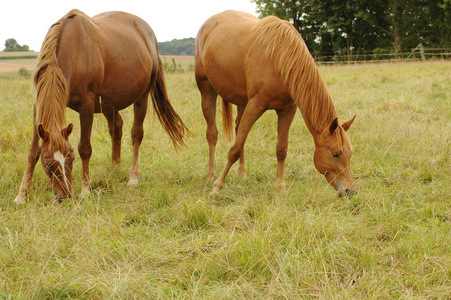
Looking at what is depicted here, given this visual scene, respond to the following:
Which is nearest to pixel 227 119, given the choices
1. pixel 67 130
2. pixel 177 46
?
pixel 67 130

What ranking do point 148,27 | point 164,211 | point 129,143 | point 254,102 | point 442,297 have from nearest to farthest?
1. point 442,297
2. point 164,211
3. point 254,102
4. point 148,27
5. point 129,143

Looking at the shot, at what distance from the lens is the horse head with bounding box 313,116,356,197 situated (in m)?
3.56

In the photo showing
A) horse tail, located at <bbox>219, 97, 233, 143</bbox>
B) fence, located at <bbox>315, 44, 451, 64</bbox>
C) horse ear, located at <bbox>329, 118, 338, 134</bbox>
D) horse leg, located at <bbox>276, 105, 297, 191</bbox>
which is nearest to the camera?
horse ear, located at <bbox>329, 118, 338, 134</bbox>

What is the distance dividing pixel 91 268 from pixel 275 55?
2.54 metres

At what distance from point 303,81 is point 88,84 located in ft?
6.92

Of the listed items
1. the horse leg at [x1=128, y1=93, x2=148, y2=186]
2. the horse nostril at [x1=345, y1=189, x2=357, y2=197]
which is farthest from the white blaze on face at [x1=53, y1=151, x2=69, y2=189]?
the horse nostril at [x1=345, y1=189, x2=357, y2=197]

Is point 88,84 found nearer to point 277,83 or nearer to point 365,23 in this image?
point 277,83

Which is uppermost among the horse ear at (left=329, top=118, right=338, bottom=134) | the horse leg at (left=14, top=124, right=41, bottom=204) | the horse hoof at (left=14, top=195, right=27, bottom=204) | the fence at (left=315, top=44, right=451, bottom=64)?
the fence at (left=315, top=44, right=451, bottom=64)

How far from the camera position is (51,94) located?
10.8ft

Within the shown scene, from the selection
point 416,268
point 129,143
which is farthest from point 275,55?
point 129,143

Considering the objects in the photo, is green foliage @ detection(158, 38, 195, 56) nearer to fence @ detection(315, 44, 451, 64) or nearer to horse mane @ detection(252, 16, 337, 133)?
fence @ detection(315, 44, 451, 64)

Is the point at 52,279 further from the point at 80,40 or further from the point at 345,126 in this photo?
the point at 345,126

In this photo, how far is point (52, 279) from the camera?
6.99 ft

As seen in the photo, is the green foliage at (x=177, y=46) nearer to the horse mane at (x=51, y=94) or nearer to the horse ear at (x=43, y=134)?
the horse mane at (x=51, y=94)
